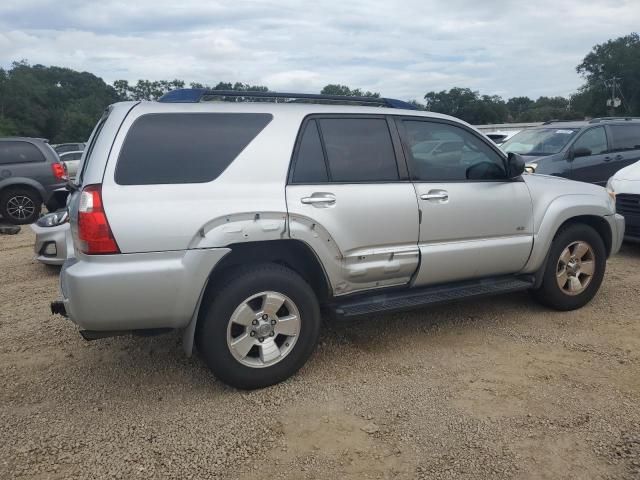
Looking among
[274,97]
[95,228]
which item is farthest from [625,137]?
[95,228]

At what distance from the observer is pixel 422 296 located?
3.94m

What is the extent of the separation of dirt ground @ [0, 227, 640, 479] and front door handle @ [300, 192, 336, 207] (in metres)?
1.17

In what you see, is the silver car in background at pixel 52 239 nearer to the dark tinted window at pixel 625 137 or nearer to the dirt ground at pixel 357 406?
the dirt ground at pixel 357 406

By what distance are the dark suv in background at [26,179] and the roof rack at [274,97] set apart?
Result: 309 inches

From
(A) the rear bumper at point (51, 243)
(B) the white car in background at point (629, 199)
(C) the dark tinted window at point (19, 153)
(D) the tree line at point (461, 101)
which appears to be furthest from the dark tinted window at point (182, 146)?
(D) the tree line at point (461, 101)

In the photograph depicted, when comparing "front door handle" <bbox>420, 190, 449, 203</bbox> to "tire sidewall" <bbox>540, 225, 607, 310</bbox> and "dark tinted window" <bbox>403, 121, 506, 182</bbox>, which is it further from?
"tire sidewall" <bbox>540, 225, 607, 310</bbox>

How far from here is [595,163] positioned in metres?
8.84

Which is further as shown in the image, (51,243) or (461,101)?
(461,101)

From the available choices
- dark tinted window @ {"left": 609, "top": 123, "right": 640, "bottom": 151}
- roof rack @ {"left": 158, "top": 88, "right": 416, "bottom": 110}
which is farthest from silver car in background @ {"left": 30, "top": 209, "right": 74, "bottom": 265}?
dark tinted window @ {"left": 609, "top": 123, "right": 640, "bottom": 151}

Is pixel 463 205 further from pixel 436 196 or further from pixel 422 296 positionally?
pixel 422 296

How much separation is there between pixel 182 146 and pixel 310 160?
0.83m

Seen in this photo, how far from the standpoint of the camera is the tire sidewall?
4535 millimetres

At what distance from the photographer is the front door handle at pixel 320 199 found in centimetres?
341

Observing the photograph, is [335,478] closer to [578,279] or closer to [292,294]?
[292,294]
